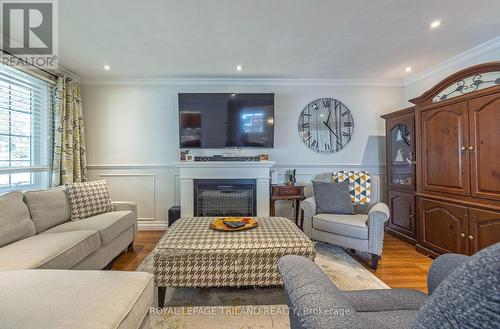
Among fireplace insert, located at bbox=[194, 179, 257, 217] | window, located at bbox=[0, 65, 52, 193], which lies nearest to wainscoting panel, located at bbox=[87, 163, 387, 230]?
fireplace insert, located at bbox=[194, 179, 257, 217]

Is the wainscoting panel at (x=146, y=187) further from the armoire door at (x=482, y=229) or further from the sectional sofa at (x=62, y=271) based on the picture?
the armoire door at (x=482, y=229)

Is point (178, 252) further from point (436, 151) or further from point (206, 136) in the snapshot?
point (436, 151)

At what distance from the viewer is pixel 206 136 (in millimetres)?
3561

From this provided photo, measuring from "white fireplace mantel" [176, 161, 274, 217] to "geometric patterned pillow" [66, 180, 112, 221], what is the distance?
99 centimetres

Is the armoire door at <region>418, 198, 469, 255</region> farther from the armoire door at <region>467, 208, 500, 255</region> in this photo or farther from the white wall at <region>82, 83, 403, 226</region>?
the white wall at <region>82, 83, 403, 226</region>

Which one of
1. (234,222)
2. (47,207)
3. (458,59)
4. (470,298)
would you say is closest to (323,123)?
(458,59)

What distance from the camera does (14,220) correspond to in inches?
74.2

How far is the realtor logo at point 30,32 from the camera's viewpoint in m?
1.97

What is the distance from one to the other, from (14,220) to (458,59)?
4985mm

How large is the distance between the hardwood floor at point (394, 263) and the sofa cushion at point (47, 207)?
0.73 meters

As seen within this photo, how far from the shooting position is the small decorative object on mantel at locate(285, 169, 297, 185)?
11.6ft

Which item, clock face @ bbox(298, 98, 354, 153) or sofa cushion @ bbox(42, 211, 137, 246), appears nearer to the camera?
sofa cushion @ bbox(42, 211, 137, 246)

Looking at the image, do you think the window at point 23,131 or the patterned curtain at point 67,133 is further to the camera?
the patterned curtain at point 67,133

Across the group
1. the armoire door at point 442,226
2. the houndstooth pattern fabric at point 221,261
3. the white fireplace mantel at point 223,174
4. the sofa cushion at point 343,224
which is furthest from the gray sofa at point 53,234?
the armoire door at point 442,226
